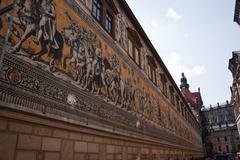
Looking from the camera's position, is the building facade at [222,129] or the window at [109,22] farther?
the building facade at [222,129]

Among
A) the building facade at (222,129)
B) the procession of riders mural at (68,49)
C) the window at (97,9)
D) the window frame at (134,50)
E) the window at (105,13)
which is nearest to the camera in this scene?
the procession of riders mural at (68,49)

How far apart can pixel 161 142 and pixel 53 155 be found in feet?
26.4

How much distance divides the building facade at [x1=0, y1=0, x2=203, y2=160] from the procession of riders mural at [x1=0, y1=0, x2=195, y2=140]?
15 mm

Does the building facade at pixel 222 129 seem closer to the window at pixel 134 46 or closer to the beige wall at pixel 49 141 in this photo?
the window at pixel 134 46

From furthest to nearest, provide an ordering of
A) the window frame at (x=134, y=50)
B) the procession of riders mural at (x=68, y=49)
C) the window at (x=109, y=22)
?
the window frame at (x=134, y=50)
the window at (x=109, y=22)
the procession of riders mural at (x=68, y=49)

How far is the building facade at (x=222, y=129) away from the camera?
5603 centimetres

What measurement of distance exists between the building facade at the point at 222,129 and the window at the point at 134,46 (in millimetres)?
47429

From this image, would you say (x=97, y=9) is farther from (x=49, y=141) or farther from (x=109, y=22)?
(x=49, y=141)

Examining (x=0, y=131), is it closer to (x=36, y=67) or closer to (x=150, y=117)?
(x=36, y=67)

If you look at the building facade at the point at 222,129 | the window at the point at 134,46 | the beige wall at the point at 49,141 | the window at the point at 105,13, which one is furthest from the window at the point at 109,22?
the building facade at the point at 222,129

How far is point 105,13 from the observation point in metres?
6.72

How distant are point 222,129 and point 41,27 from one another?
6478 cm

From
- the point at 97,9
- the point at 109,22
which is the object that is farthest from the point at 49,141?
the point at 109,22

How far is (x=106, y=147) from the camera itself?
5285 mm
